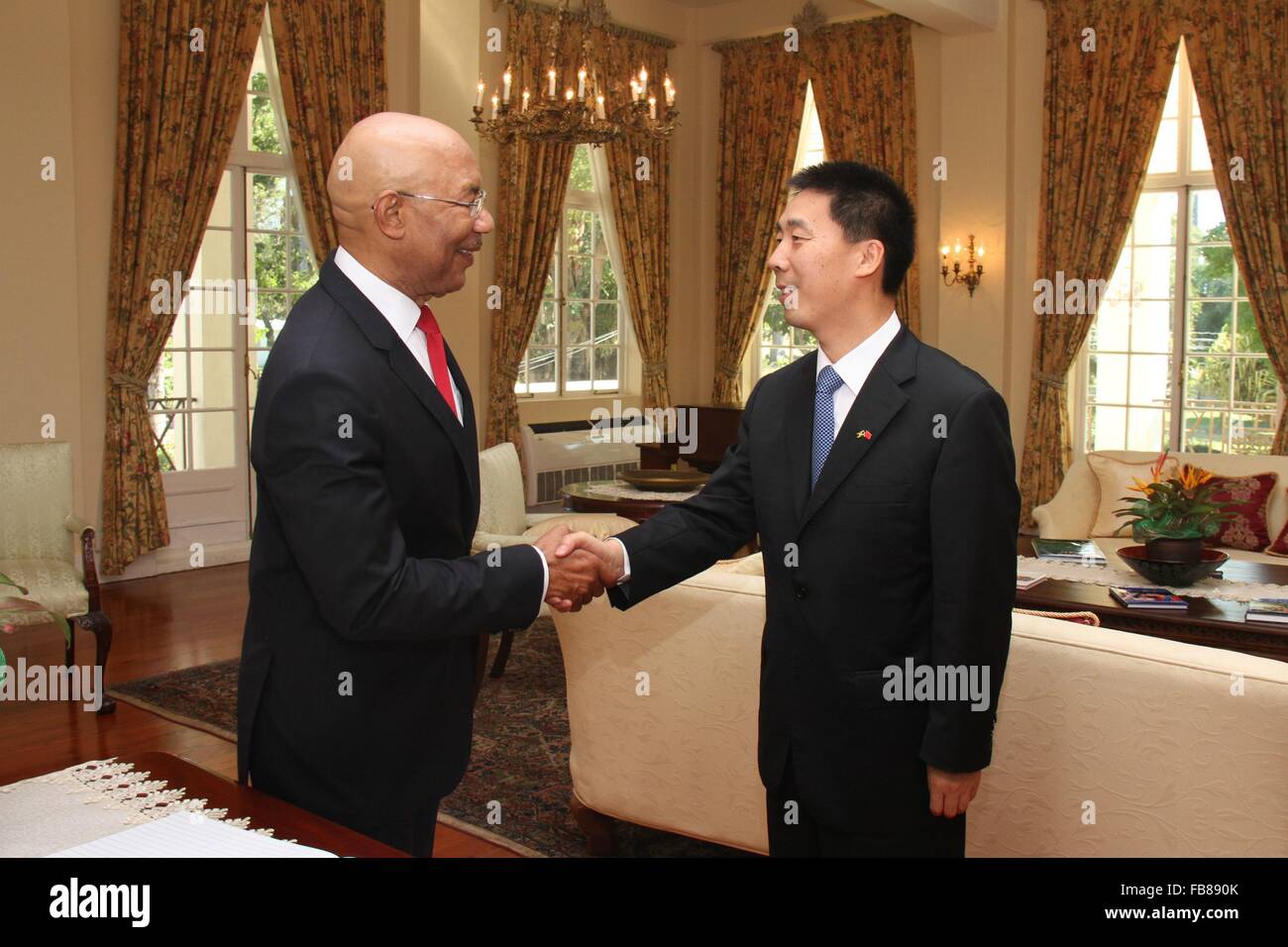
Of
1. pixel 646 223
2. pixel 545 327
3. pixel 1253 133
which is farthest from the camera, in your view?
pixel 646 223

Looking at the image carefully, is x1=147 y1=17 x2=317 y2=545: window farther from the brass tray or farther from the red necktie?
the red necktie

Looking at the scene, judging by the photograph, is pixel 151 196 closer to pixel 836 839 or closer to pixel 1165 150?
pixel 836 839

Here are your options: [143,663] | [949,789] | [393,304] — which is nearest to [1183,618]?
[949,789]

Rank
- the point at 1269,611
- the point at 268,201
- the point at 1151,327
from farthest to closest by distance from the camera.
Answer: the point at 1151,327
the point at 268,201
the point at 1269,611

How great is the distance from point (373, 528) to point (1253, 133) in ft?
24.4

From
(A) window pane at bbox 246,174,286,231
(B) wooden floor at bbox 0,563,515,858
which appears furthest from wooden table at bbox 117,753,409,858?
(A) window pane at bbox 246,174,286,231

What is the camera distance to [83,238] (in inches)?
265

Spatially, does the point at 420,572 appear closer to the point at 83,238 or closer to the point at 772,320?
the point at 83,238

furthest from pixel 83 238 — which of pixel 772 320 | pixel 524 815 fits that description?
pixel 772 320

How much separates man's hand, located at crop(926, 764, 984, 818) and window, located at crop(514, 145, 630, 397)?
7.66m

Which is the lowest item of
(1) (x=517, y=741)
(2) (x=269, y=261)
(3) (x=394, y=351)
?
(1) (x=517, y=741)

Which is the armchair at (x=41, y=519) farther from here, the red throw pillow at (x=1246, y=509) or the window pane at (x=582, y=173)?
the red throw pillow at (x=1246, y=509)

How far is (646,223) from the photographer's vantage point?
9.98 metres
